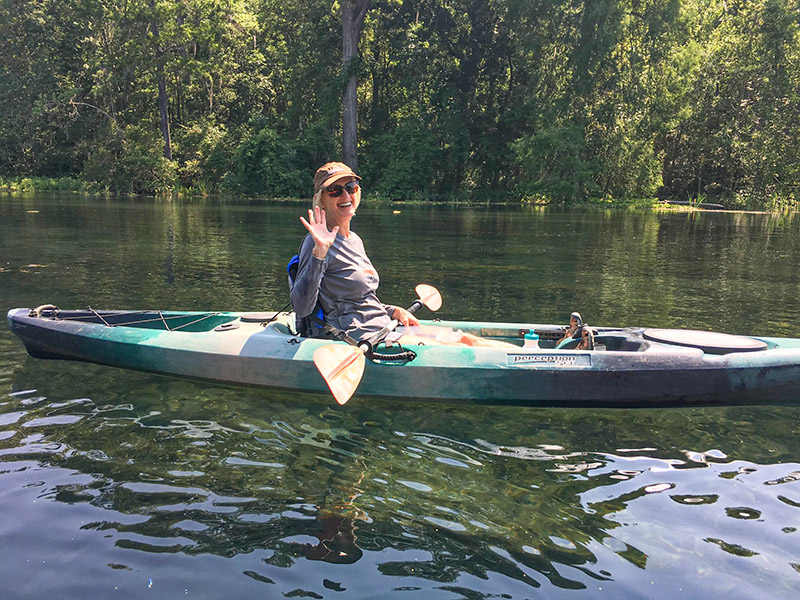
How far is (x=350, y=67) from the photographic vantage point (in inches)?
1292

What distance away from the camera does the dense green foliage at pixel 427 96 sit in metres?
31.5

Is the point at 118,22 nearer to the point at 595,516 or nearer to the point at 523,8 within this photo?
the point at 523,8

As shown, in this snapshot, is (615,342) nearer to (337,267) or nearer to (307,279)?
(337,267)

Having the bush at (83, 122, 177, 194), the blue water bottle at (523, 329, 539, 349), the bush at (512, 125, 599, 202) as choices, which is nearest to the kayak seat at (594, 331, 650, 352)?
the blue water bottle at (523, 329, 539, 349)

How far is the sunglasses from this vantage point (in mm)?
4941

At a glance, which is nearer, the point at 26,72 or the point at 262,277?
the point at 262,277

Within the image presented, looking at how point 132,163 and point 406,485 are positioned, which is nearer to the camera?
point 406,485

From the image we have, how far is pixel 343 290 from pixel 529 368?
1501mm

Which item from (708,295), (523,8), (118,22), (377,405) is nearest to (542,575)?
(377,405)

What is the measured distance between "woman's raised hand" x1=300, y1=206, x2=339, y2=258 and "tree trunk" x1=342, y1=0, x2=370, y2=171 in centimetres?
2893

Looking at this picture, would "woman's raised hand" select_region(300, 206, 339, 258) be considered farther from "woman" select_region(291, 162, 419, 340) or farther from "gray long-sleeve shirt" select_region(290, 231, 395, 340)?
"gray long-sleeve shirt" select_region(290, 231, 395, 340)

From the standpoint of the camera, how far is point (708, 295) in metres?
9.91

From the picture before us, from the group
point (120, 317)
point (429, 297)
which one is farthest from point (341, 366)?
point (120, 317)

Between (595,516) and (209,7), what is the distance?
119ft
